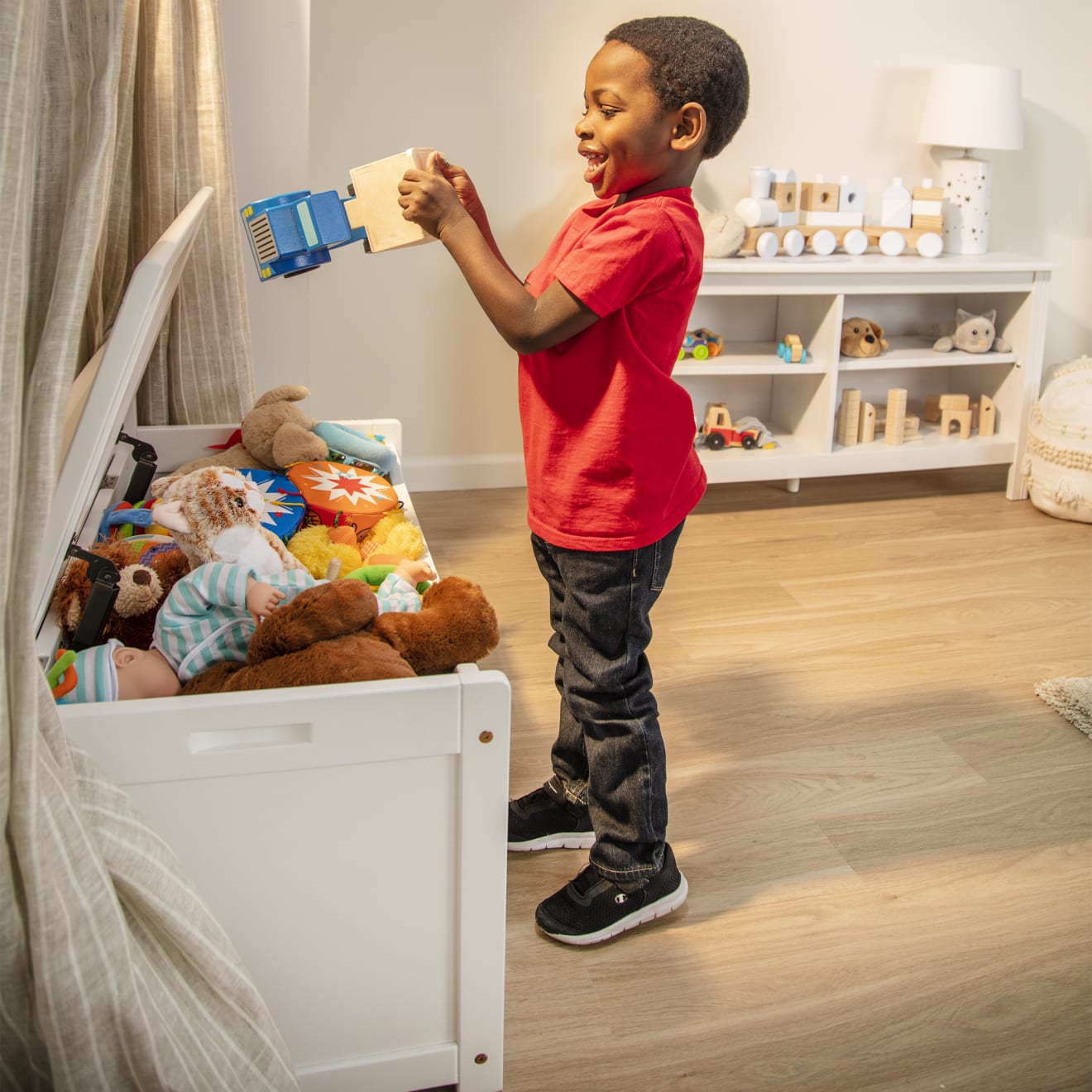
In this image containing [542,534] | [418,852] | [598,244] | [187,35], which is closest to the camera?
[418,852]

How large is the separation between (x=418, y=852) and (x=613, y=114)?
27.7 inches

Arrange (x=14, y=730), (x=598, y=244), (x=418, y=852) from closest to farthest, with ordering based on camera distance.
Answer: (x=14, y=730) → (x=418, y=852) → (x=598, y=244)

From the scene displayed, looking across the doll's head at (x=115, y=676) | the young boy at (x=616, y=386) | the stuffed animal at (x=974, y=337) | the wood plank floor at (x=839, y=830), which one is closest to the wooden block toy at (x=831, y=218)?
the stuffed animal at (x=974, y=337)

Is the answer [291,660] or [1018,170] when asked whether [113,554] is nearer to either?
[291,660]

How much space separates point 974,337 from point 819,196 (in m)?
0.51

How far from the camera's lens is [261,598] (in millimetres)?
1022

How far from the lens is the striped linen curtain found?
71 centimetres

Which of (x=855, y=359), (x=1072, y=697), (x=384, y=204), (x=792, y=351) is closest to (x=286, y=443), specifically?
(x=384, y=204)

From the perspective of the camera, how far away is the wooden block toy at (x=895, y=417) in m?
2.70

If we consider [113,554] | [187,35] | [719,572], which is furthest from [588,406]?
[719,572]

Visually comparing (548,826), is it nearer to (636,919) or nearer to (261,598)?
(636,919)

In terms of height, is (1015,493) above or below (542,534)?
below

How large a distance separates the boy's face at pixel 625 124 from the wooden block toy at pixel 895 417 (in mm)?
1766

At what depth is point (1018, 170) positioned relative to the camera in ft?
9.67
